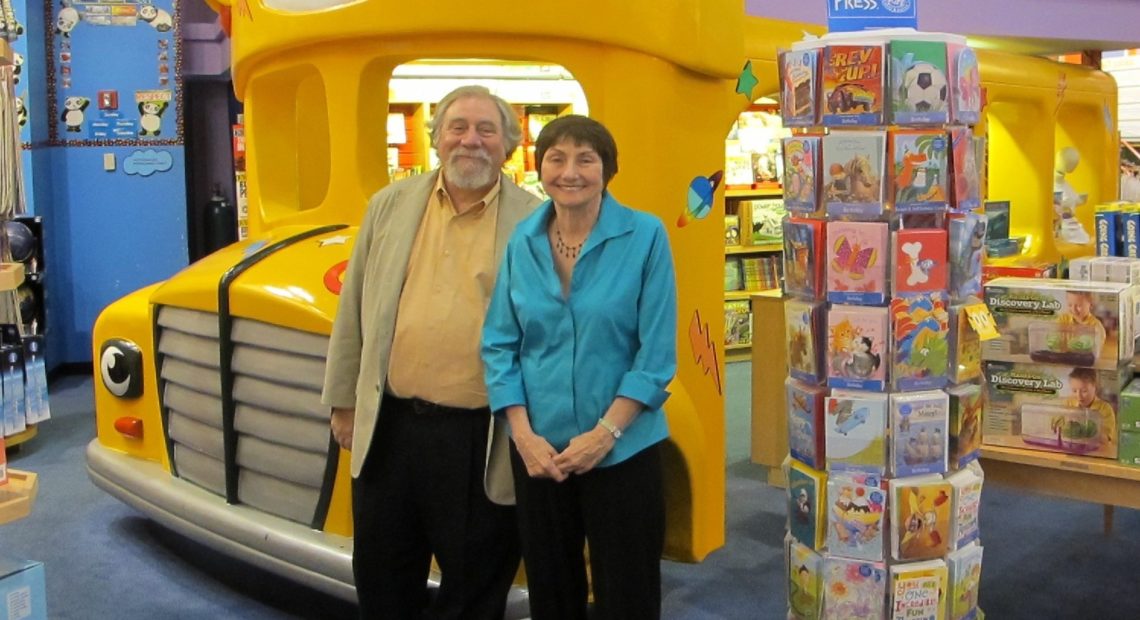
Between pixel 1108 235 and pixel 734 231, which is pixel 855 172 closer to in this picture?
pixel 1108 235

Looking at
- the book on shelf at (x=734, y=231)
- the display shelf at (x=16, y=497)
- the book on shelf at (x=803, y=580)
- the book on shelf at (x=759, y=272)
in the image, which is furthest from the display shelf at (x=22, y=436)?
the book on shelf at (x=759, y=272)

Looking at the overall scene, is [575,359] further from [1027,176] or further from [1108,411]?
[1027,176]

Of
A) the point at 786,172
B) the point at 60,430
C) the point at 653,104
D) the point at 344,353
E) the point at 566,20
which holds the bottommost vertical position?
the point at 60,430

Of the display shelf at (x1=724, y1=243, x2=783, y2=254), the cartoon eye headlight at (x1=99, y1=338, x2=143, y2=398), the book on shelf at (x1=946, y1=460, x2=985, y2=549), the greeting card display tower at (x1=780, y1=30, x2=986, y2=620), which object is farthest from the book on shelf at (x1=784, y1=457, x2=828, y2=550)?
the display shelf at (x1=724, y1=243, x2=783, y2=254)

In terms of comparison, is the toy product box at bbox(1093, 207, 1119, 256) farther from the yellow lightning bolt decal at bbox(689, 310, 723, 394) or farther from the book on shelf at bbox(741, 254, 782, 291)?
the book on shelf at bbox(741, 254, 782, 291)

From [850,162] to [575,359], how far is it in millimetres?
958

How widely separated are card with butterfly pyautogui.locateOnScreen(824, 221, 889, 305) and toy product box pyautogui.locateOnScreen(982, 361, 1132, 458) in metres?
0.70

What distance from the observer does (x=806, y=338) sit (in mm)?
3023

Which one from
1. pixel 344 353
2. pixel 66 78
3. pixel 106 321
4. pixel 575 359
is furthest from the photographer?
pixel 66 78

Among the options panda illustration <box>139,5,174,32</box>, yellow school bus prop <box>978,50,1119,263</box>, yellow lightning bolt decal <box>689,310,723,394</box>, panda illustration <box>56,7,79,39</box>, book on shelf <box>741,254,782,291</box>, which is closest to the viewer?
yellow lightning bolt decal <box>689,310,723,394</box>

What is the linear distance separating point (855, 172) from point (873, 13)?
44 centimetres

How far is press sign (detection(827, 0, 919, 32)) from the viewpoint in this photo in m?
3.00

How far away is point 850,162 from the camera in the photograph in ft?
9.43

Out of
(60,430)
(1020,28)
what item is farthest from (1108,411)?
(60,430)
